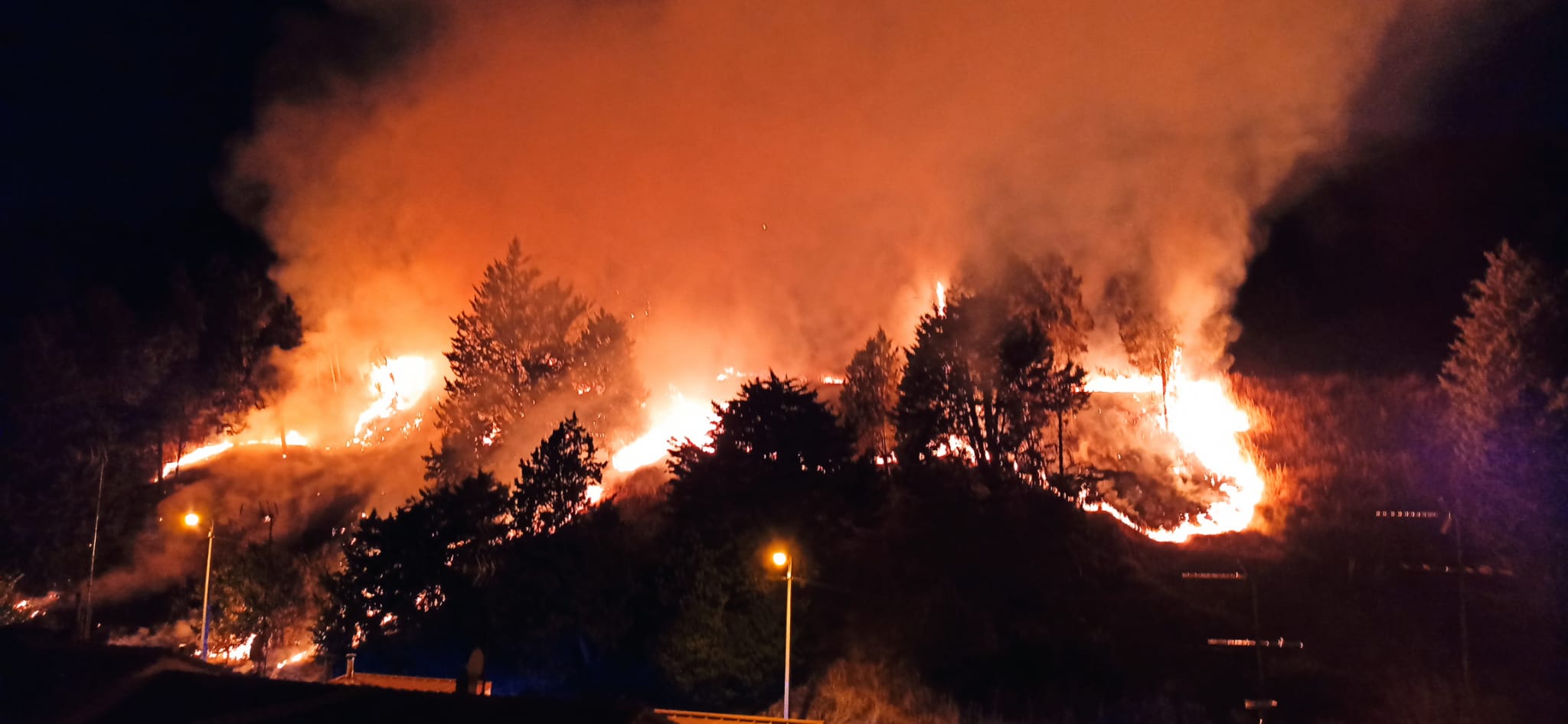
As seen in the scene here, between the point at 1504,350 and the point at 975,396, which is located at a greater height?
the point at 1504,350

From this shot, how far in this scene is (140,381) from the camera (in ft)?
140

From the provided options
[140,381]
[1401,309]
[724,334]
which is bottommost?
Answer: [140,381]

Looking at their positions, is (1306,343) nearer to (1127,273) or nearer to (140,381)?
(1127,273)

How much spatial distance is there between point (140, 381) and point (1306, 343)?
58662mm

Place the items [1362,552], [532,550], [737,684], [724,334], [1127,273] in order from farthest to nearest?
1. [724,334]
2. [1127,273]
3. [1362,552]
4. [532,550]
5. [737,684]

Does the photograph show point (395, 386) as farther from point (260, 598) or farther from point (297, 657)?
point (260, 598)

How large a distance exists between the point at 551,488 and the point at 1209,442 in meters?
27.4

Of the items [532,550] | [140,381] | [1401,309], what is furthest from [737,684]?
[1401,309]

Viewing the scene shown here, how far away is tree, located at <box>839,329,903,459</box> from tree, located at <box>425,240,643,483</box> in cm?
1021

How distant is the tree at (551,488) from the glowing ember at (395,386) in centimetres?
2500

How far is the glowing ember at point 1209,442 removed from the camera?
111 feet

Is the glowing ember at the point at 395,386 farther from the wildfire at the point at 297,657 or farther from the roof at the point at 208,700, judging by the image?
the roof at the point at 208,700

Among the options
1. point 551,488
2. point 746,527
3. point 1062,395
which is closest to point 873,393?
point 1062,395

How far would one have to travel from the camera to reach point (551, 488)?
26.5 m
